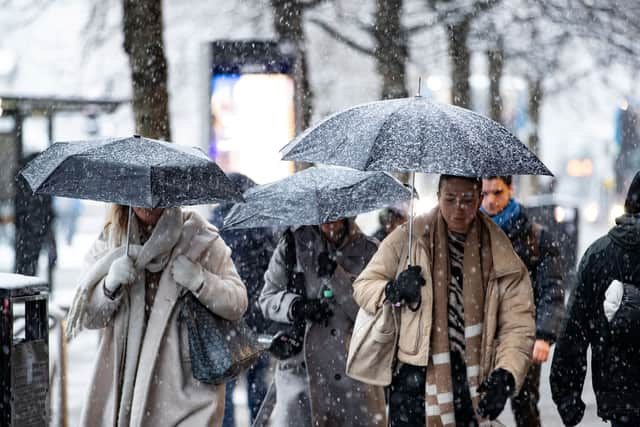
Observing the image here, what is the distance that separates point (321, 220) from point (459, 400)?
4.30 feet

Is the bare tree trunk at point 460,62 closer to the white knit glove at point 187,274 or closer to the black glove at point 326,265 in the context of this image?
the black glove at point 326,265

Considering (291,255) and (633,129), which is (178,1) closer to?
(633,129)

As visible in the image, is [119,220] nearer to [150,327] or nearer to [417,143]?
[150,327]

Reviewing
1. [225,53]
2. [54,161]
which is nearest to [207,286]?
[54,161]

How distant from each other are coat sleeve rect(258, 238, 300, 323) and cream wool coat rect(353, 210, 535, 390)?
3.30 feet

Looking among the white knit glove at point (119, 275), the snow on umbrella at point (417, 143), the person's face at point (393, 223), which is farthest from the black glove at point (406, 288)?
the person's face at point (393, 223)

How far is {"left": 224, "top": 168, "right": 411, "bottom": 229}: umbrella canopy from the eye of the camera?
5934 millimetres

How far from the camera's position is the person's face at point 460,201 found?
5043 mm

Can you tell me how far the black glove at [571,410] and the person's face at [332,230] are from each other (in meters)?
1.85

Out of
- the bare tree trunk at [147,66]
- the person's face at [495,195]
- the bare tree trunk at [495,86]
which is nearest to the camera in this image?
the person's face at [495,195]

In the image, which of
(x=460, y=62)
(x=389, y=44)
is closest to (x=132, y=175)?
(x=389, y=44)

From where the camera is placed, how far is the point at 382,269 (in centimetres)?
516

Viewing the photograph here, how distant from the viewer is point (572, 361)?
16.1 feet

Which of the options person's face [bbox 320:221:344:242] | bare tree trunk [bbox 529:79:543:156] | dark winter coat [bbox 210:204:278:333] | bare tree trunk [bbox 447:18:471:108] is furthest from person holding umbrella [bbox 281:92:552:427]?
bare tree trunk [bbox 529:79:543:156]
